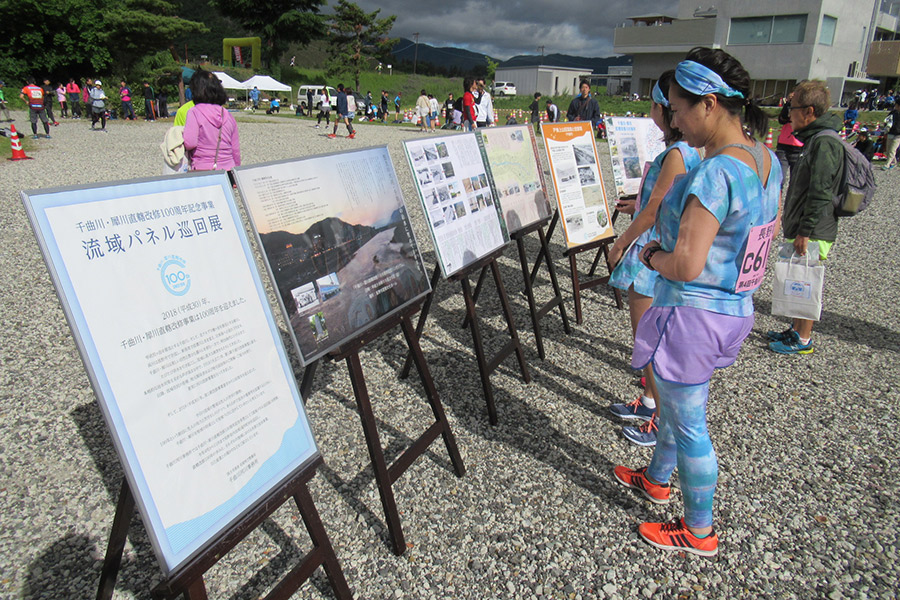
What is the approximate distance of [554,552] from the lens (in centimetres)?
239

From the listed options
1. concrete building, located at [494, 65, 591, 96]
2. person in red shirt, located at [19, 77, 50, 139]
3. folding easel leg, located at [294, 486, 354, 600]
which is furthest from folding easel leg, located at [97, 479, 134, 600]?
concrete building, located at [494, 65, 591, 96]

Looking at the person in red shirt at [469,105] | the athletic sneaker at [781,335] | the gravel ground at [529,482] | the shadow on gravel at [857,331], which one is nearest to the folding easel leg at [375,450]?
the gravel ground at [529,482]

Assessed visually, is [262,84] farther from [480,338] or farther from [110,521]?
[110,521]

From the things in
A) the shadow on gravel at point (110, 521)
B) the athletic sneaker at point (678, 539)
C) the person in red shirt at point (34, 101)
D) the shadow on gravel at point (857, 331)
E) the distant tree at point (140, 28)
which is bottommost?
the shadow on gravel at point (857, 331)

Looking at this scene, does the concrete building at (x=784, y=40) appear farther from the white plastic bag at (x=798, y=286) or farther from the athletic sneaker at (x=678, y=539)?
the athletic sneaker at (x=678, y=539)

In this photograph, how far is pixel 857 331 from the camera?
4875 millimetres

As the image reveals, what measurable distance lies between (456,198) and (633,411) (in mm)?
1805

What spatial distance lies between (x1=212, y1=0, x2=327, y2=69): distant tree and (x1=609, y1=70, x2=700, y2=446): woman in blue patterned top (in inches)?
2044

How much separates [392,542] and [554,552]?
745mm

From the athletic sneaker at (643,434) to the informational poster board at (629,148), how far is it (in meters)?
2.61

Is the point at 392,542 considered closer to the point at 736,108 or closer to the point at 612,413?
the point at 612,413

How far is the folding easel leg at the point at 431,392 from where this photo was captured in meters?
2.54

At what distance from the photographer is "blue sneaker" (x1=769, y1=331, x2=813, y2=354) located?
4.39 m

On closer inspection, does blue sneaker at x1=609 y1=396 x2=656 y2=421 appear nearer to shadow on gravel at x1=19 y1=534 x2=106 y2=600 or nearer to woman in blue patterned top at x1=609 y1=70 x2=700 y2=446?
woman in blue patterned top at x1=609 y1=70 x2=700 y2=446
